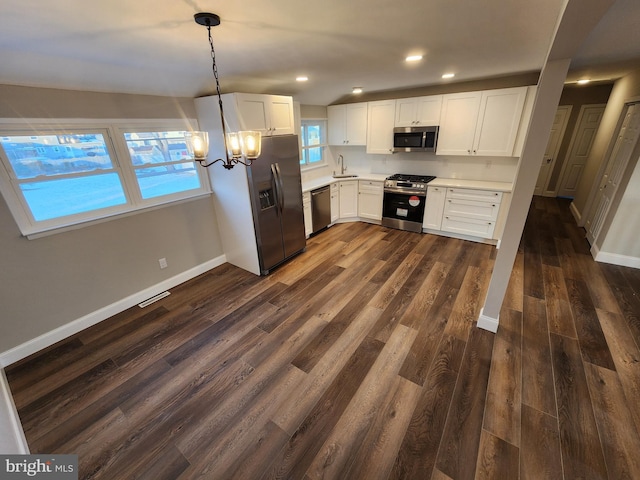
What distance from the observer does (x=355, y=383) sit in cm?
205

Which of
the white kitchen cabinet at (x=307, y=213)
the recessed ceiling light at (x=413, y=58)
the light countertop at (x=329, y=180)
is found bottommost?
the white kitchen cabinet at (x=307, y=213)

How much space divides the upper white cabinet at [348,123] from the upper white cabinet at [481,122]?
1408 mm

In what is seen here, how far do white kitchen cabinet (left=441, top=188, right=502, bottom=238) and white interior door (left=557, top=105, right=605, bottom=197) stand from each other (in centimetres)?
360

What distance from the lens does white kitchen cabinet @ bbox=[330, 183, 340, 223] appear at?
4.97 m

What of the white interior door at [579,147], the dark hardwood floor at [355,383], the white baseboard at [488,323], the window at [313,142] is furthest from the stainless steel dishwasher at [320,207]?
the white interior door at [579,147]

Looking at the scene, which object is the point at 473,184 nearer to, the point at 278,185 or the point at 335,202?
the point at 335,202

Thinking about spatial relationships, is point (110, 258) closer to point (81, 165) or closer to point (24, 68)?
point (81, 165)

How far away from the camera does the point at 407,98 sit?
4.40 metres

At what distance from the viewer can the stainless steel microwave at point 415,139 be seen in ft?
14.3

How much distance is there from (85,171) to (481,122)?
5141 millimetres

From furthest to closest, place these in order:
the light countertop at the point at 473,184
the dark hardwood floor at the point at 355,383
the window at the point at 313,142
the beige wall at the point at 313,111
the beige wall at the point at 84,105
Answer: the window at the point at 313,142
the beige wall at the point at 313,111
the light countertop at the point at 473,184
the beige wall at the point at 84,105
the dark hardwood floor at the point at 355,383

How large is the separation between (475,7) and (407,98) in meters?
3.01

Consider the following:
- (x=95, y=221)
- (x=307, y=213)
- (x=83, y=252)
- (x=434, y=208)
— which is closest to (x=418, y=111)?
(x=434, y=208)

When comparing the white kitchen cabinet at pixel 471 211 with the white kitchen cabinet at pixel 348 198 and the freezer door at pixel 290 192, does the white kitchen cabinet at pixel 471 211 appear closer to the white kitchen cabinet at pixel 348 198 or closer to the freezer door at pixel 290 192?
the white kitchen cabinet at pixel 348 198
